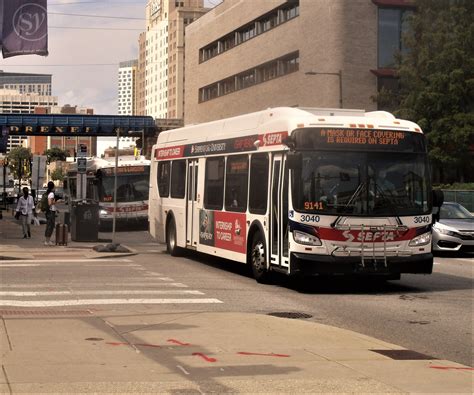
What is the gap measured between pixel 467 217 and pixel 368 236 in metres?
10.7

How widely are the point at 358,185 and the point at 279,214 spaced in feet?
4.90

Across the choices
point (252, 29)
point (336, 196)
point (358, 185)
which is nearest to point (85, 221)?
point (336, 196)

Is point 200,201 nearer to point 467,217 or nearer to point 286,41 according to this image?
point 467,217

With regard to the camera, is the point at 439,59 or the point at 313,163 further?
the point at 439,59

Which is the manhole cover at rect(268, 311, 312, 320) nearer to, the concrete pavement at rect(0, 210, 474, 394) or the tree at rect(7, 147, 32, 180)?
the concrete pavement at rect(0, 210, 474, 394)

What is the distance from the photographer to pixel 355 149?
14.4 meters

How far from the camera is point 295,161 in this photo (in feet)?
45.6

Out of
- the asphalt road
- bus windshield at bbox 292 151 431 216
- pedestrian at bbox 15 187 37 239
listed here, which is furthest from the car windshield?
pedestrian at bbox 15 187 37 239

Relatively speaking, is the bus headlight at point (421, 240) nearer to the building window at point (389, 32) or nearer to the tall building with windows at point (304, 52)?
the tall building with windows at point (304, 52)

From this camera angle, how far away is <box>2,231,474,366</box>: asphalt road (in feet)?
35.4

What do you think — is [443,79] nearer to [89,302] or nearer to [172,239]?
[172,239]

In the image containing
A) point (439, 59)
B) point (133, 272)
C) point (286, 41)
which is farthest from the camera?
point (286, 41)

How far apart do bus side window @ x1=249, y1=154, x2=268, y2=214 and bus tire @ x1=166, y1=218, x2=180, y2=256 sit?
5527mm

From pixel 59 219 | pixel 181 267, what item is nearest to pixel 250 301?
pixel 181 267
